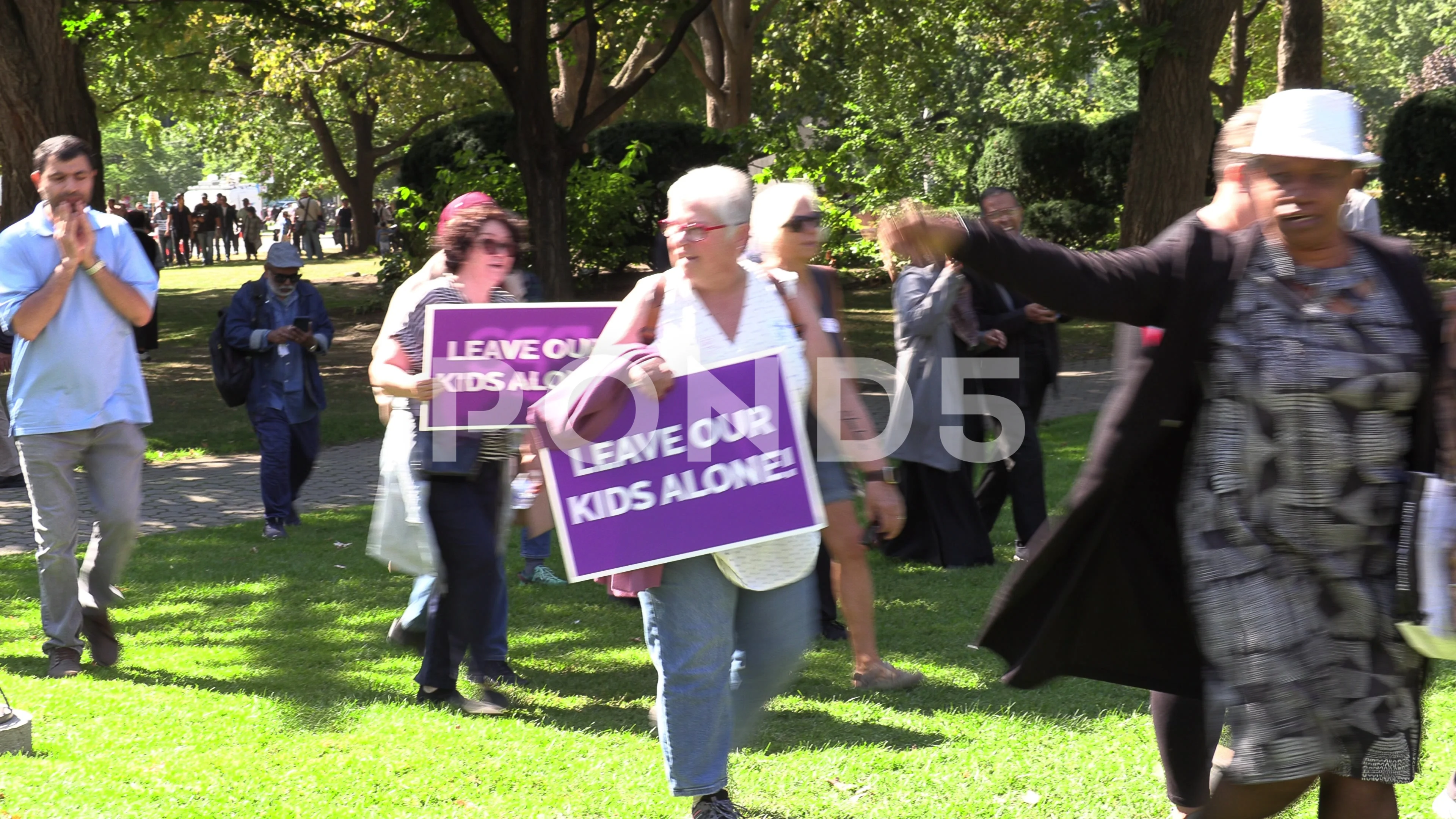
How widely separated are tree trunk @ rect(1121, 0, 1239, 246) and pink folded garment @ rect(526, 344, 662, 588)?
12.4 meters

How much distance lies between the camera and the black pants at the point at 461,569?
5.48 meters

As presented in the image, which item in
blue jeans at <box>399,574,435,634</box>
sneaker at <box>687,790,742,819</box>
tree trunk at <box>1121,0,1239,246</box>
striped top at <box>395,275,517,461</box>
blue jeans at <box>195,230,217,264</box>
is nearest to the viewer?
sneaker at <box>687,790,742,819</box>

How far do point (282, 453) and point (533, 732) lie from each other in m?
4.74

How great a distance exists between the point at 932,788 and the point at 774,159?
1536 centimetres

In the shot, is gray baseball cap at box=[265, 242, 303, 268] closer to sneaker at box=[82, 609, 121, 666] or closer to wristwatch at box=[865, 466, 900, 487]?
sneaker at box=[82, 609, 121, 666]

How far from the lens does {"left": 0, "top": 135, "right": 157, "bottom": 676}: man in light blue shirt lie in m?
5.83

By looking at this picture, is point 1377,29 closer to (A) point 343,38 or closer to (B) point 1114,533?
(A) point 343,38

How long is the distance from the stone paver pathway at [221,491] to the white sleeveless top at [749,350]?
466 centimetres

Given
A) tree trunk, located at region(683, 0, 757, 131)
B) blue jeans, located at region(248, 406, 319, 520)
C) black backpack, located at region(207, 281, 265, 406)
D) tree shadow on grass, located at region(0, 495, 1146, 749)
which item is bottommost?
tree shadow on grass, located at region(0, 495, 1146, 749)

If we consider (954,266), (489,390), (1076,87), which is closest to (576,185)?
(954,266)

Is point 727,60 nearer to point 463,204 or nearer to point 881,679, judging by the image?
point 463,204

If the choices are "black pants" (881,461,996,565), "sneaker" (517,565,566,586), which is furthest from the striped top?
"black pants" (881,461,996,565)

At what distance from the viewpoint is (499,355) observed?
5.36 metres

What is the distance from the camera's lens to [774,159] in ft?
63.8
